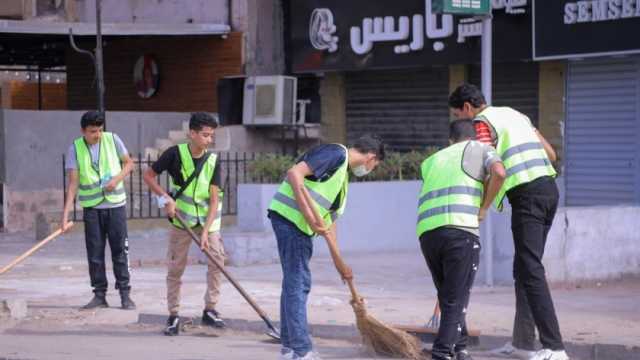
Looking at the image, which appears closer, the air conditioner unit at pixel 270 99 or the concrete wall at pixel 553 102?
the concrete wall at pixel 553 102

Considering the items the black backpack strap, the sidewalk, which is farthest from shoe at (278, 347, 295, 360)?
the black backpack strap

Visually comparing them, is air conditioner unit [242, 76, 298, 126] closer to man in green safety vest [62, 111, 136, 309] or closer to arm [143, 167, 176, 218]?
man in green safety vest [62, 111, 136, 309]

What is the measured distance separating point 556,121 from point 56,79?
2652cm

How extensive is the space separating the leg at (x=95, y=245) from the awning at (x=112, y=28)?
967 cm

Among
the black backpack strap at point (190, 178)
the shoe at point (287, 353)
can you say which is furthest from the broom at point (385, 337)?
the black backpack strap at point (190, 178)

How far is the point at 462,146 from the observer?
26.9 ft

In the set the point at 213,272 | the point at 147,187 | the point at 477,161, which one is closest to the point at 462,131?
the point at 477,161

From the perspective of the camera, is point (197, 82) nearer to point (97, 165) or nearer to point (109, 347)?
point (97, 165)

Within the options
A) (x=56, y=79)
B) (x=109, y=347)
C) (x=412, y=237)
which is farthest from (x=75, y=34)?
(x=56, y=79)

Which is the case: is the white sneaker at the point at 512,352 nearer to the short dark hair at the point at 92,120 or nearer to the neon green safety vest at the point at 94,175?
the neon green safety vest at the point at 94,175

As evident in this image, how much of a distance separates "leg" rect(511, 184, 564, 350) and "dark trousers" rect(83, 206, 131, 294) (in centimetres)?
422

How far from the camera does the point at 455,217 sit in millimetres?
8086

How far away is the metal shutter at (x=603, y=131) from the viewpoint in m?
16.1

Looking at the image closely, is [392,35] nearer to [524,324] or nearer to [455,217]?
[524,324]
